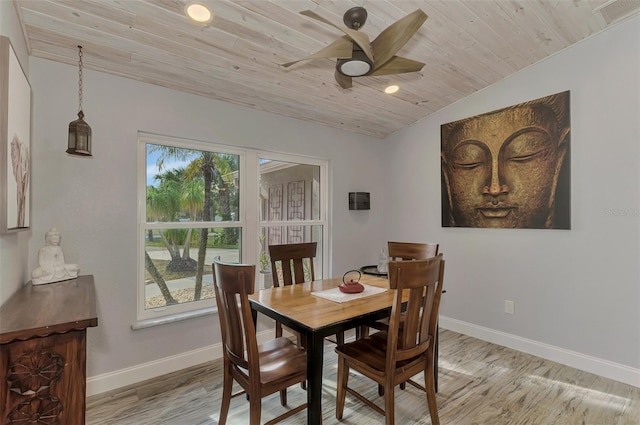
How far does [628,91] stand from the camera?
249cm

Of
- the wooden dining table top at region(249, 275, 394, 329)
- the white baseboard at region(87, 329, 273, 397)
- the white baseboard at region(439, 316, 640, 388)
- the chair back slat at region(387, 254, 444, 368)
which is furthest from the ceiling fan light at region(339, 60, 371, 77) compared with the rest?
the white baseboard at region(439, 316, 640, 388)

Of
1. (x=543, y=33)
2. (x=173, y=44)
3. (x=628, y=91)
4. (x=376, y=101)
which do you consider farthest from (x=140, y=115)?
(x=628, y=91)

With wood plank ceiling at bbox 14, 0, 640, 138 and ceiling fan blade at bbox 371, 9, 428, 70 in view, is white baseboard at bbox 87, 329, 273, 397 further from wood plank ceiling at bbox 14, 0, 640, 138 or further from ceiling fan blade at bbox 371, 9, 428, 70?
ceiling fan blade at bbox 371, 9, 428, 70

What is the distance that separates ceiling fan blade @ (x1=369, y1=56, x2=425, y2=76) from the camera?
1.90 m

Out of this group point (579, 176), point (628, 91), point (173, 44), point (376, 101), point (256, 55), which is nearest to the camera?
point (173, 44)

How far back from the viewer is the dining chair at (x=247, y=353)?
1.54 metres

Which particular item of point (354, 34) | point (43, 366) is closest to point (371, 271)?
point (354, 34)

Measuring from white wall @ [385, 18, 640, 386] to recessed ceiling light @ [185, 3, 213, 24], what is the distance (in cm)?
282

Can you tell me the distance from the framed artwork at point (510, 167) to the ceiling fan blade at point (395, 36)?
1981 millimetres

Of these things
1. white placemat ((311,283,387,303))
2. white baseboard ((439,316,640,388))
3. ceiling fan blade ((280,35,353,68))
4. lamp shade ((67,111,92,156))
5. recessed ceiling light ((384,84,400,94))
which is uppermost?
recessed ceiling light ((384,84,400,94))

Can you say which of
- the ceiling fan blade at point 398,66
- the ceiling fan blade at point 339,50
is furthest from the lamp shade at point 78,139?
the ceiling fan blade at point 398,66

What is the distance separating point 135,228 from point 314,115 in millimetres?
2079

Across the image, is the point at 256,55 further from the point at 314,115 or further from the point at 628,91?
the point at 628,91

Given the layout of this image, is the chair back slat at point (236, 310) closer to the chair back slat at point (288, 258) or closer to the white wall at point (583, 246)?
the chair back slat at point (288, 258)
